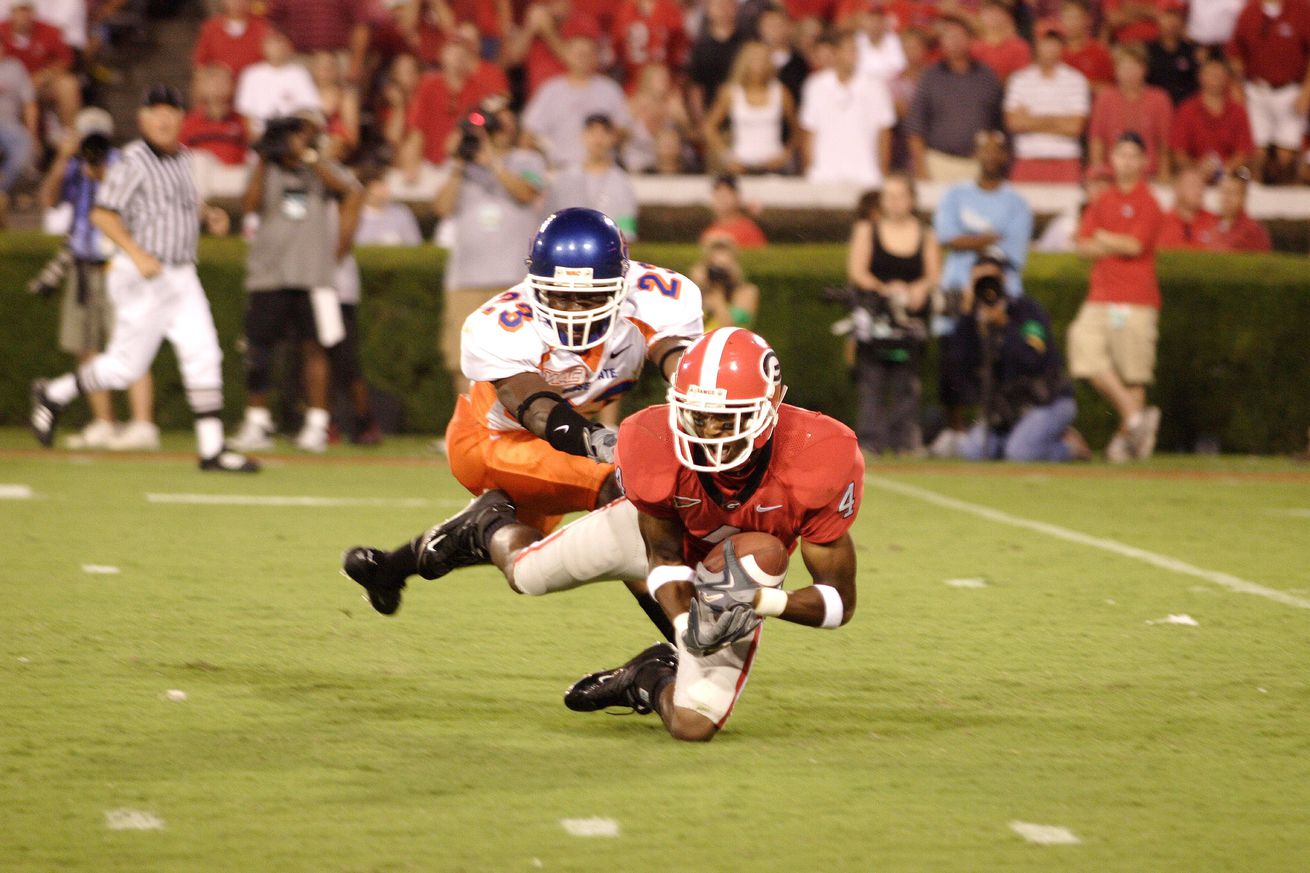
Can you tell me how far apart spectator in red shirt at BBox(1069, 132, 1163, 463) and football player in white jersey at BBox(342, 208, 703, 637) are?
682cm

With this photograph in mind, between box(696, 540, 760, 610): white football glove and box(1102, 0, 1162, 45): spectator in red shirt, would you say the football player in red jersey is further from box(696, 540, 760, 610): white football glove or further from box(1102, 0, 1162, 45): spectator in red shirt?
box(1102, 0, 1162, 45): spectator in red shirt

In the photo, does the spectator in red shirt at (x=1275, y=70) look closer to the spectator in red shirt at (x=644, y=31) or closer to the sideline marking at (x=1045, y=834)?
the spectator in red shirt at (x=644, y=31)

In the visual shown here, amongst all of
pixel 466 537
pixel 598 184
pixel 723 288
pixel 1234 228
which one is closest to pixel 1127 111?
pixel 1234 228

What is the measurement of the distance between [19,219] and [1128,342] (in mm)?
8913

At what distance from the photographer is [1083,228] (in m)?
12.5

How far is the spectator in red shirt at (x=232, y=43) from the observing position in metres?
15.4

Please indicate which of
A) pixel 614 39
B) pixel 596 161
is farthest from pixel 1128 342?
pixel 614 39

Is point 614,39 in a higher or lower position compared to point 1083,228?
higher

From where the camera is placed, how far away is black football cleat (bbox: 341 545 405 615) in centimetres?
621

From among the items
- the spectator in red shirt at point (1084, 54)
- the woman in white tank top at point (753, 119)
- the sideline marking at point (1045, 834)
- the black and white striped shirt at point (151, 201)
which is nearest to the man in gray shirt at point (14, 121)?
the black and white striped shirt at point (151, 201)

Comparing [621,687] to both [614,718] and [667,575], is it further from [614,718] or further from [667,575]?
[667,575]

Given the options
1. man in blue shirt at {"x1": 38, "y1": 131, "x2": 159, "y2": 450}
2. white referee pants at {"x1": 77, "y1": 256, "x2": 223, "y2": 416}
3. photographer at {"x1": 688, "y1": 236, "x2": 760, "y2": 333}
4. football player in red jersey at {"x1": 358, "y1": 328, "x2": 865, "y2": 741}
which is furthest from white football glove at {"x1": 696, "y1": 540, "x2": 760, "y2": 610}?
man in blue shirt at {"x1": 38, "y1": 131, "x2": 159, "y2": 450}

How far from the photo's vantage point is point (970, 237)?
12.3m

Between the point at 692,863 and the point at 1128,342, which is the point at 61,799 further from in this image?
the point at 1128,342
